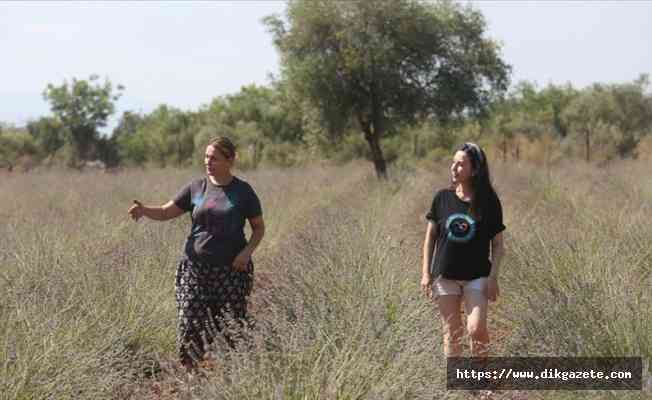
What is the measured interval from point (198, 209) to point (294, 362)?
163 cm

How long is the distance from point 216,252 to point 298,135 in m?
37.1

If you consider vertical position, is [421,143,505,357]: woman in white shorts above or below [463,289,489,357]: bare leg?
above

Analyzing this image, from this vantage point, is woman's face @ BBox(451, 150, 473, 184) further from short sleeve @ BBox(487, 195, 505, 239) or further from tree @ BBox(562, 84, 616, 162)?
tree @ BBox(562, 84, 616, 162)

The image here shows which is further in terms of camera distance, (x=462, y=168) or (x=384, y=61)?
(x=384, y=61)

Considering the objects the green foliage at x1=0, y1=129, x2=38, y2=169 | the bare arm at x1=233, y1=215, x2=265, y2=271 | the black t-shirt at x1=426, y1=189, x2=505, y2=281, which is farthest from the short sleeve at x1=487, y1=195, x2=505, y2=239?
the green foliage at x1=0, y1=129, x2=38, y2=169

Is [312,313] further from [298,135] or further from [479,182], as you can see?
[298,135]

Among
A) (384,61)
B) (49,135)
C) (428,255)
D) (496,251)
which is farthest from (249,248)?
(49,135)

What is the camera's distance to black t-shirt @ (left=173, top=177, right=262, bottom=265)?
467 cm

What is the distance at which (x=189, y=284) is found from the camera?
4.73 meters

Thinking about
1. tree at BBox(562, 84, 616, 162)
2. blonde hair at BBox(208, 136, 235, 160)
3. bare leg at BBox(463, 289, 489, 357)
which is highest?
tree at BBox(562, 84, 616, 162)

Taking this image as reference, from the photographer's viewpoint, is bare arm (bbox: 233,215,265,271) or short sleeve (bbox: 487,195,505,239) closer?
short sleeve (bbox: 487,195,505,239)

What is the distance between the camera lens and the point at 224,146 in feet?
15.4

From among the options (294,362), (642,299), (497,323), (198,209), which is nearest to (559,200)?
(497,323)

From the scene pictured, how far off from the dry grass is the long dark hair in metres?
0.76
